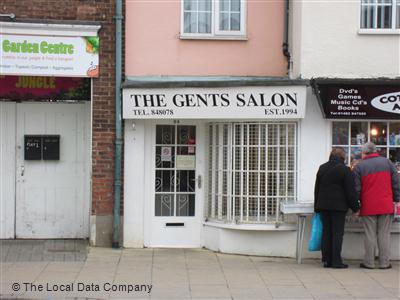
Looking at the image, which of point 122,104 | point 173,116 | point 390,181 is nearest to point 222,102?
point 173,116

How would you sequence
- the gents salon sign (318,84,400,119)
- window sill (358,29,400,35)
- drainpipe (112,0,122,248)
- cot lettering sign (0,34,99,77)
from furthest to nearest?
drainpipe (112,0,122,248)
cot lettering sign (0,34,99,77)
window sill (358,29,400,35)
the gents salon sign (318,84,400,119)

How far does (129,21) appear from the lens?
10578 mm

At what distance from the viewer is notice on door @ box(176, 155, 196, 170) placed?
10789mm

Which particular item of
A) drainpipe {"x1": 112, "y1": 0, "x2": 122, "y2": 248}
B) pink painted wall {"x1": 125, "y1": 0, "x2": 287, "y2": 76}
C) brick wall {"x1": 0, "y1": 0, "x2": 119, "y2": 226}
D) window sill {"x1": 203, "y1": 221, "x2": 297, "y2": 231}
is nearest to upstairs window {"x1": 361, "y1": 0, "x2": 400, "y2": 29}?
pink painted wall {"x1": 125, "y1": 0, "x2": 287, "y2": 76}

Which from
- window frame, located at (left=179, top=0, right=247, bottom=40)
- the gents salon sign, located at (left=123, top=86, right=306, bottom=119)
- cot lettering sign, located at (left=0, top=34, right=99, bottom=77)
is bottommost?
the gents salon sign, located at (left=123, top=86, right=306, bottom=119)

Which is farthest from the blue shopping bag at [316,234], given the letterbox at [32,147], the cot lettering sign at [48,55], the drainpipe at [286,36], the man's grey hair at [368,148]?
the letterbox at [32,147]

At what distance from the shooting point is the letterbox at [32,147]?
36.4 feet

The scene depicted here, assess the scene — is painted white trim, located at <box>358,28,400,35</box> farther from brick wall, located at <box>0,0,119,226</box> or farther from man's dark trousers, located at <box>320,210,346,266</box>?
brick wall, located at <box>0,0,119,226</box>

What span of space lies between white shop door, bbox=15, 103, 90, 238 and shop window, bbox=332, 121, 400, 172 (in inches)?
164

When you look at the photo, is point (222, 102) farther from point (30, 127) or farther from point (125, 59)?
point (30, 127)

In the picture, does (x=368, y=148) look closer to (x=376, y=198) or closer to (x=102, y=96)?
(x=376, y=198)

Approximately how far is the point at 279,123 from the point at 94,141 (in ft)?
9.46

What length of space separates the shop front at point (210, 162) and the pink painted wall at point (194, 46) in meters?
0.69

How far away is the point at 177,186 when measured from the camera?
10836mm
